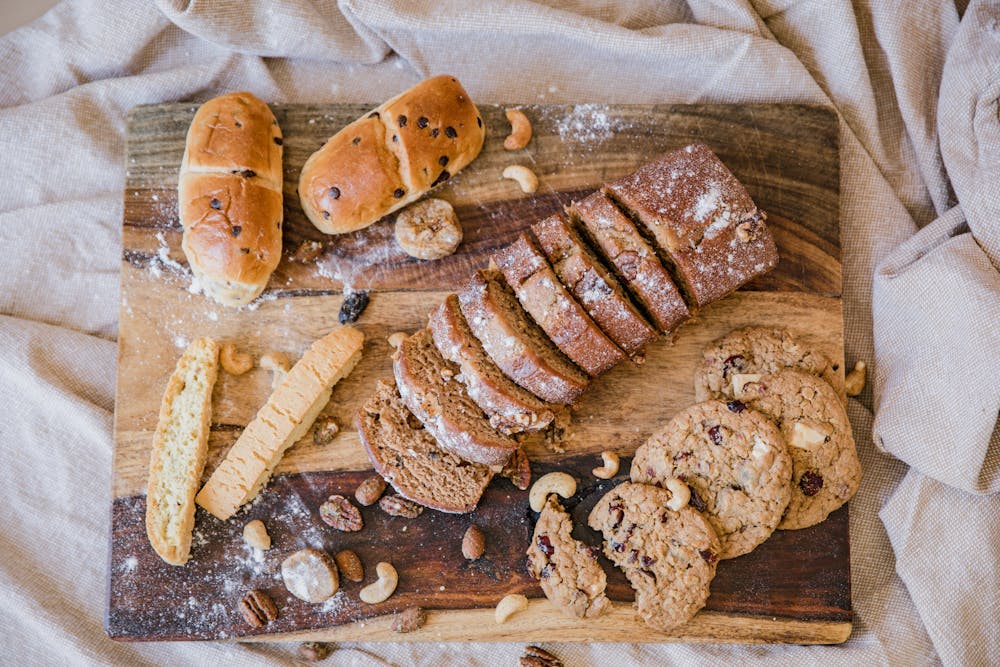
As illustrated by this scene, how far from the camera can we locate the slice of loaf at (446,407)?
3.39 meters

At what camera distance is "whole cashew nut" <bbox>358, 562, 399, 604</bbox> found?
3617 mm

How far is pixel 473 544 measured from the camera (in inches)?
142

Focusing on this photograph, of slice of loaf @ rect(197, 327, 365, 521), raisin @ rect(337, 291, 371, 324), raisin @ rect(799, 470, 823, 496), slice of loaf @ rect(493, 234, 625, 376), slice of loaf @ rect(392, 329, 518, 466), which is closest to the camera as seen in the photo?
slice of loaf @ rect(493, 234, 625, 376)

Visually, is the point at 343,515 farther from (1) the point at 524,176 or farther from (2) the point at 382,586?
(1) the point at 524,176

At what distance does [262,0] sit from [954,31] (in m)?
3.26

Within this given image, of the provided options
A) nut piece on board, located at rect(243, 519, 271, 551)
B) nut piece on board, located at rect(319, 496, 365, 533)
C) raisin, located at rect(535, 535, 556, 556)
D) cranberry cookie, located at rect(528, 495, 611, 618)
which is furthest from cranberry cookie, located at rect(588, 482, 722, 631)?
nut piece on board, located at rect(243, 519, 271, 551)

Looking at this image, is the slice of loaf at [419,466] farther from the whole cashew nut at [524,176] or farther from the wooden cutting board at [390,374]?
the whole cashew nut at [524,176]

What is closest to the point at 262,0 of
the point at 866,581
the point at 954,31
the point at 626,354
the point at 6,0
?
the point at 6,0

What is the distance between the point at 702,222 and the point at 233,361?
2.12 m

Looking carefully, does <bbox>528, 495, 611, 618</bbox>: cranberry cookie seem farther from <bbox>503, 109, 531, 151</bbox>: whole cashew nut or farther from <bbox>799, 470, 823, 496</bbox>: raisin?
<bbox>503, 109, 531, 151</bbox>: whole cashew nut

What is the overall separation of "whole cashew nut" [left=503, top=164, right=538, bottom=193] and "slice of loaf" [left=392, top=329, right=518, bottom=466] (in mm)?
877

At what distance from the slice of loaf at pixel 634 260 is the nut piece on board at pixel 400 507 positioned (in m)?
1.34

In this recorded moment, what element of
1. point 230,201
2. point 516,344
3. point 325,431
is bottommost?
point 325,431

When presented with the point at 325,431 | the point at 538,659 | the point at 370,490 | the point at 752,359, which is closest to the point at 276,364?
the point at 325,431
